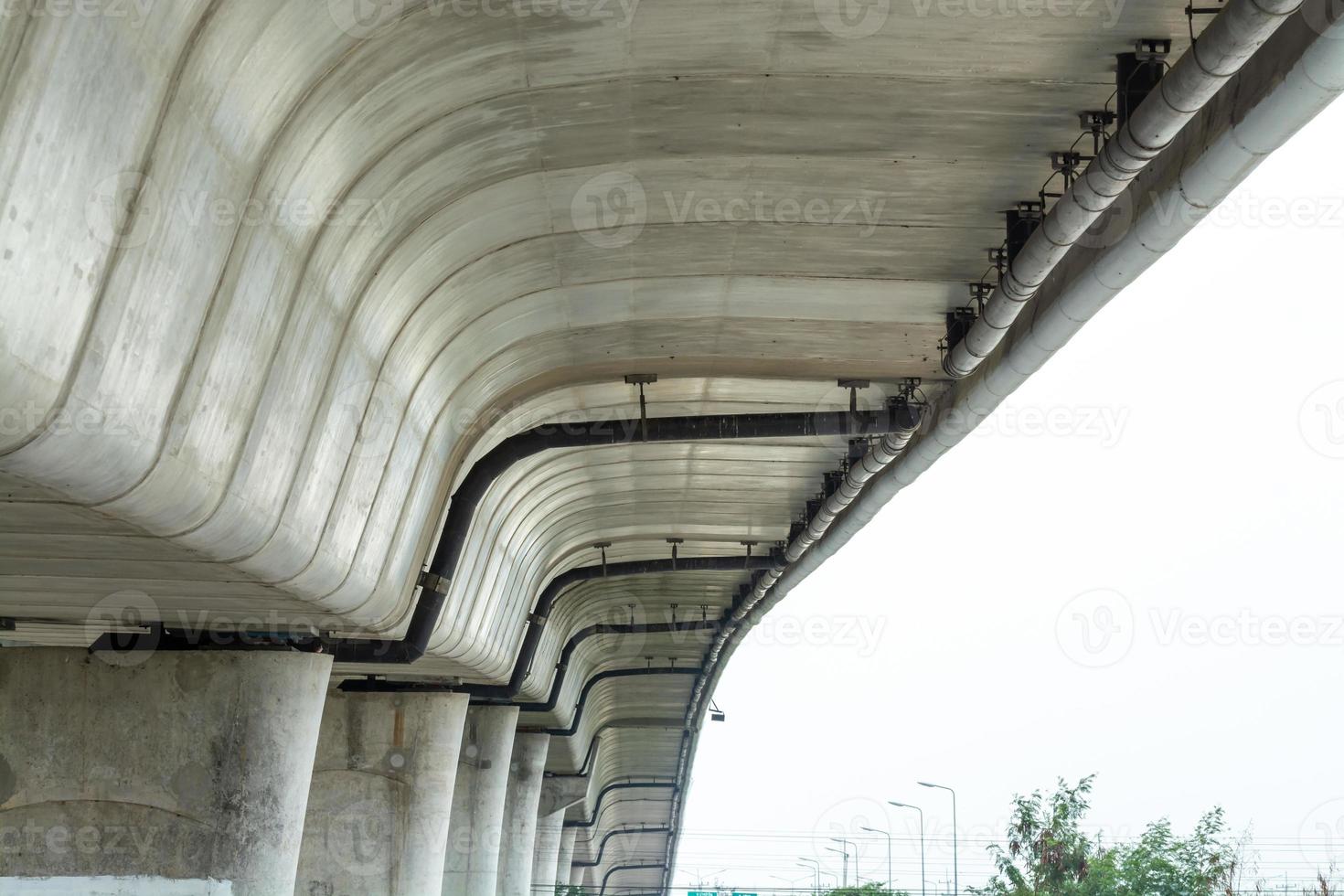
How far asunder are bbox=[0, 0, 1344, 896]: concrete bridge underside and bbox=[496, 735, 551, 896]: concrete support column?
2040cm

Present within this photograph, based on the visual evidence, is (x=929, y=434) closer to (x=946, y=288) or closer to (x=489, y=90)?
(x=946, y=288)

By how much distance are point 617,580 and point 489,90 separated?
24.4 m

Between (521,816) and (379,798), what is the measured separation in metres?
17.5

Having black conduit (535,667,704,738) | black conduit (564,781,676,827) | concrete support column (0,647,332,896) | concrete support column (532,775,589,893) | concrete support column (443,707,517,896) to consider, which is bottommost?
concrete support column (0,647,332,896)

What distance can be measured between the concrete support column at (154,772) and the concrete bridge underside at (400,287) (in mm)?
42

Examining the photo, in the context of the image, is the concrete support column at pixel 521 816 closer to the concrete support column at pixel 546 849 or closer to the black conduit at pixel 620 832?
the concrete support column at pixel 546 849

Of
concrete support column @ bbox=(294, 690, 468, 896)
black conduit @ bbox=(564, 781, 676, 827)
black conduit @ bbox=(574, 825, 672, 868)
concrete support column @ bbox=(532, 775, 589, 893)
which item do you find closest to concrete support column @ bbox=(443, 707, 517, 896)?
concrete support column @ bbox=(294, 690, 468, 896)

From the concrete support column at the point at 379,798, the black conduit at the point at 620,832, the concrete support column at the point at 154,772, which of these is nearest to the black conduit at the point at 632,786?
the black conduit at the point at 620,832

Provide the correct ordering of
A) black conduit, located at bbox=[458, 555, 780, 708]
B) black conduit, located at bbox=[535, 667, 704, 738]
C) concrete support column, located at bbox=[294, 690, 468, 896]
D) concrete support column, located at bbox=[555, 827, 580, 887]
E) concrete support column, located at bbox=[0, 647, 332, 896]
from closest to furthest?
concrete support column, located at bbox=[0, 647, 332, 896] → concrete support column, located at bbox=[294, 690, 468, 896] → black conduit, located at bbox=[458, 555, 780, 708] → black conduit, located at bbox=[535, 667, 704, 738] → concrete support column, located at bbox=[555, 827, 580, 887]

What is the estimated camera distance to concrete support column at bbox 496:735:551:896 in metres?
41.3

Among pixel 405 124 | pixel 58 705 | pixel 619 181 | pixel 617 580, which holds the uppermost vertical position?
pixel 617 580

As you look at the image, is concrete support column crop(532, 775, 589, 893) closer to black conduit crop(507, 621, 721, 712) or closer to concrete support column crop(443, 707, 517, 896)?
black conduit crop(507, 621, 721, 712)

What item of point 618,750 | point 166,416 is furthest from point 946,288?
point 618,750

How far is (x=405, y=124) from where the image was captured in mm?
9836
